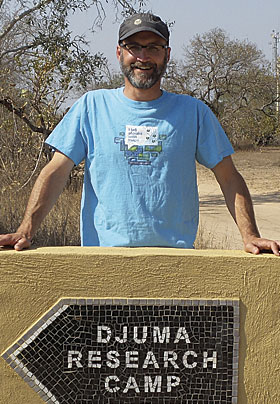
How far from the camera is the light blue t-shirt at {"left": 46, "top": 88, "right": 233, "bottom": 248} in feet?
8.14

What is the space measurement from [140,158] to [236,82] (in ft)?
81.4

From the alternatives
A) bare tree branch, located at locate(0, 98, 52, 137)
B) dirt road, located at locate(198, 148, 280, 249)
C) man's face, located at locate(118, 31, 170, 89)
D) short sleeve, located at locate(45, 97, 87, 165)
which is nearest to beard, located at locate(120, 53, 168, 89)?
man's face, located at locate(118, 31, 170, 89)

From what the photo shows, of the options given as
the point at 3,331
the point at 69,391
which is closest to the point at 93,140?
the point at 3,331

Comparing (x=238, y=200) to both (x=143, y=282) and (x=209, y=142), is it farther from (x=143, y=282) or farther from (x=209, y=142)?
(x=143, y=282)

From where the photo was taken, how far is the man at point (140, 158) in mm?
2484

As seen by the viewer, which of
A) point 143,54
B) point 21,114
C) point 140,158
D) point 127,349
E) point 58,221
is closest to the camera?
point 127,349

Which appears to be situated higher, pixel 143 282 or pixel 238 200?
pixel 238 200

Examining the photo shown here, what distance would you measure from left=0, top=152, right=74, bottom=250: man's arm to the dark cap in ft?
1.95

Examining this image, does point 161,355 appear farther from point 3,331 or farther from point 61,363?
point 3,331

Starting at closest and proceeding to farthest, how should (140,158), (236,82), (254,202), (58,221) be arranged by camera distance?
1. (140,158)
2. (58,221)
3. (254,202)
4. (236,82)

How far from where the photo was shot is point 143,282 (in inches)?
89.0

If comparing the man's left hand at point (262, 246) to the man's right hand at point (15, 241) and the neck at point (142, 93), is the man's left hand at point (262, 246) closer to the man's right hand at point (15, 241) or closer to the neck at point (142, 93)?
the neck at point (142, 93)

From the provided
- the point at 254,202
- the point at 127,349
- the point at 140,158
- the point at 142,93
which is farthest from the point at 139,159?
the point at 254,202

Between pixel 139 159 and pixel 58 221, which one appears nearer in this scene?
pixel 139 159
